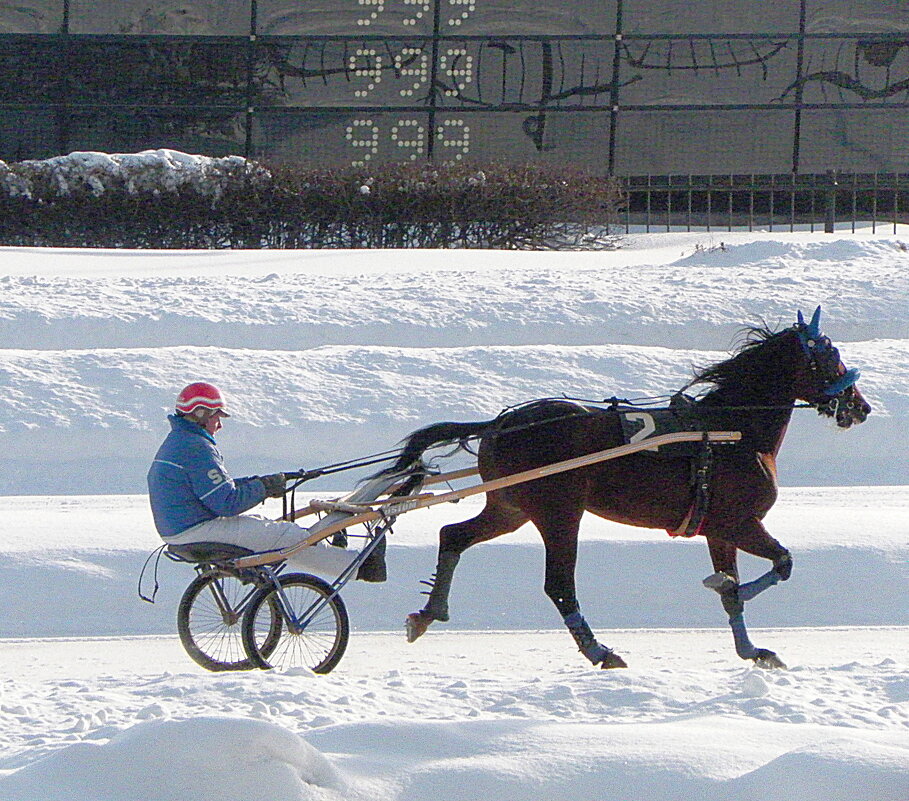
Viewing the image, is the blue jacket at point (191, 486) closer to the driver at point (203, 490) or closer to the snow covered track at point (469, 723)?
the driver at point (203, 490)

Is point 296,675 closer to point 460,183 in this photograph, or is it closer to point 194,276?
point 194,276

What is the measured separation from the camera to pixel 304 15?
2144 centimetres

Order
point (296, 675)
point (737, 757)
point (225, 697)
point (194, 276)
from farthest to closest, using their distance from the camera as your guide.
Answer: point (194, 276)
point (296, 675)
point (225, 697)
point (737, 757)

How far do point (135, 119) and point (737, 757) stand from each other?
18.9 meters

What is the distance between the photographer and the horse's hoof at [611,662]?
6496 mm

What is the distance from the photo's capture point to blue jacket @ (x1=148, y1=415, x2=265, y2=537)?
6.48m

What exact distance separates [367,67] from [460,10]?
5.07 ft

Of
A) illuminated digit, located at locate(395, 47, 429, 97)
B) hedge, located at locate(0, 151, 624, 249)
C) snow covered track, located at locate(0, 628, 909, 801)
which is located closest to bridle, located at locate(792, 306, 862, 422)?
snow covered track, located at locate(0, 628, 909, 801)

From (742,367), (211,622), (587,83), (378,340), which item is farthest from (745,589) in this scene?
(587,83)

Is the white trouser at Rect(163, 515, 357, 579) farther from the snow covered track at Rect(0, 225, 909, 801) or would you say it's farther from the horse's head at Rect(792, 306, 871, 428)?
the horse's head at Rect(792, 306, 871, 428)

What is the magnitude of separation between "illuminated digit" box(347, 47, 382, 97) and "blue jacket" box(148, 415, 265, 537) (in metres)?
15.4

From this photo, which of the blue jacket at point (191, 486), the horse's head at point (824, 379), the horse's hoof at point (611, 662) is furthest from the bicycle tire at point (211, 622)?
the horse's head at point (824, 379)

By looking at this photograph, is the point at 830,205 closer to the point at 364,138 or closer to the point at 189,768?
the point at 364,138

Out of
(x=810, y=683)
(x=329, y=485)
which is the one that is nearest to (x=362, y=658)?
(x=810, y=683)
